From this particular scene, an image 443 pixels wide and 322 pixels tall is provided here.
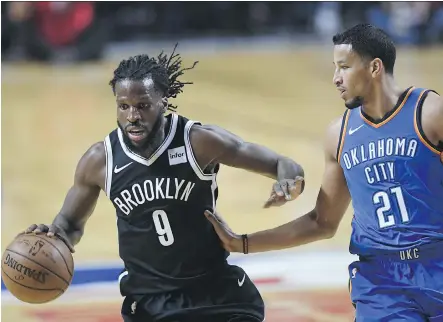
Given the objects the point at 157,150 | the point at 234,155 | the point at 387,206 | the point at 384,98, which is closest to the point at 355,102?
the point at 384,98

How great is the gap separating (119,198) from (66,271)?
1.55 ft

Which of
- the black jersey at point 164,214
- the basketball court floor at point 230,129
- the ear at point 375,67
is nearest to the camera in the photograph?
the ear at point 375,67

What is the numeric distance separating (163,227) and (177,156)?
1.25 feet

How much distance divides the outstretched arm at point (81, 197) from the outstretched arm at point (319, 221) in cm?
66

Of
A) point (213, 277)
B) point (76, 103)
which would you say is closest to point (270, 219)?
point (213, 277)

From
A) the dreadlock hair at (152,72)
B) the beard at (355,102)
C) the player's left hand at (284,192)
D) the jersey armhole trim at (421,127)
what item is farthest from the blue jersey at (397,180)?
the dreadlock hair at (152,72)

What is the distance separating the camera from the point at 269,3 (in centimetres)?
2708

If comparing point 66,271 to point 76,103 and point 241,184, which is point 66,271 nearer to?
point 241,184

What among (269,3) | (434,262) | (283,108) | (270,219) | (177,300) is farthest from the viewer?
(269,3)

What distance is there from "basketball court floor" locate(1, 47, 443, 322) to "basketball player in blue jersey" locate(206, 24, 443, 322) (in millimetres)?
1746

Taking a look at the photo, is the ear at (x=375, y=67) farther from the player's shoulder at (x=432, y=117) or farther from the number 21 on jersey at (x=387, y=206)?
the number 21 on jersey at (x=387, y=206)

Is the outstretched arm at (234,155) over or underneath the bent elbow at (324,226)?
over

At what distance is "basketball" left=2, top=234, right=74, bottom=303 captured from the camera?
4.73m

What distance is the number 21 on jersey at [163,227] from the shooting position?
4770mm
